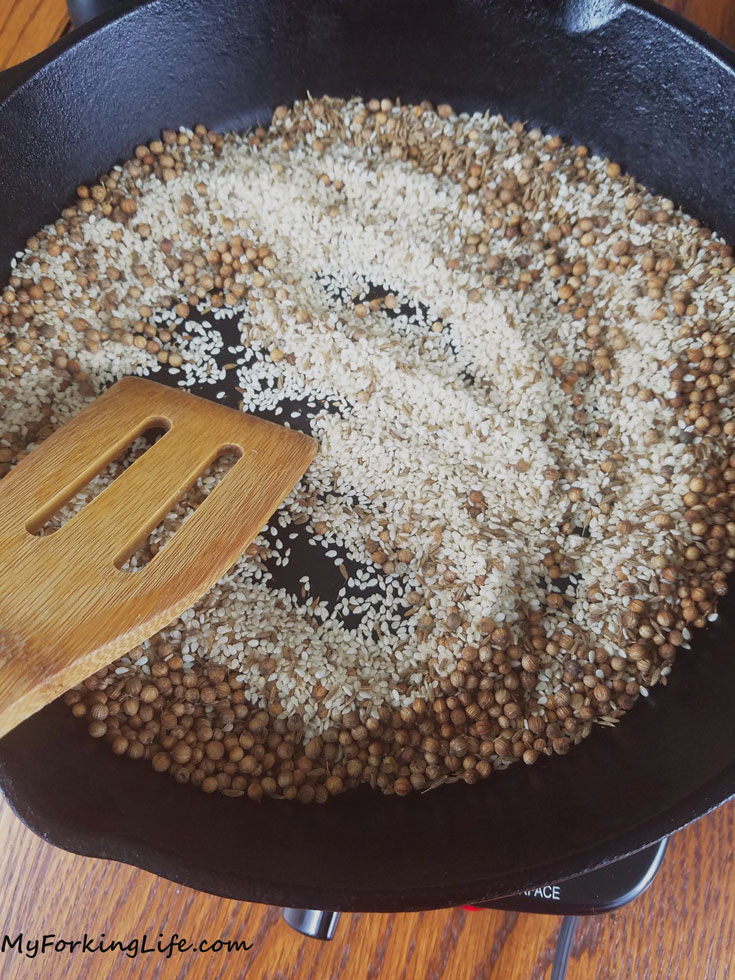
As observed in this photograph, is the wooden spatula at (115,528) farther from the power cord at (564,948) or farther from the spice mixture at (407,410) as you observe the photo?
the power cord at (564,948)

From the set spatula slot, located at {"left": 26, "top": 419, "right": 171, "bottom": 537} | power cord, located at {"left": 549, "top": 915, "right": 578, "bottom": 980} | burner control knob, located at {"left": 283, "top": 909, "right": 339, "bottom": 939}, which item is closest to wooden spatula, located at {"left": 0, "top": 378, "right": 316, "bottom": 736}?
spatula slot, located at {"left": 26, "top": 419, "right": 171, "bottom": 537}

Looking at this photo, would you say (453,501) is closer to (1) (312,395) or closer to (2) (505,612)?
(2) (505,612)

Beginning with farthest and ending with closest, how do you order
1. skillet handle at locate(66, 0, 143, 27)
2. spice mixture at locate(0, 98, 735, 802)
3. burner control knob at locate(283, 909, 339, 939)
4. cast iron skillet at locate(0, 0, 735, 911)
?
skillet handle at locate(66, 0, 143, 27) < spice mixture at locate(0, 98, 735, 802) < burner control knob at locate(283, 909, 339, 939) < cast iron skillet at locate(0, 0, 735, 911)

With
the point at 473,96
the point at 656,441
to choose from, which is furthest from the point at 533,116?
the point at 656,441

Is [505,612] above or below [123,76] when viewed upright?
below

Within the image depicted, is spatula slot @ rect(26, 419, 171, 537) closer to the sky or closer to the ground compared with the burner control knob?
closer to the sky

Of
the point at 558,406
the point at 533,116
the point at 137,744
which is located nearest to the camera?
the point at 137,744

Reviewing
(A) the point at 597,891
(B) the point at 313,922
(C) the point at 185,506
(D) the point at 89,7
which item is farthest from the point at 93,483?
(A) the point at 597,891

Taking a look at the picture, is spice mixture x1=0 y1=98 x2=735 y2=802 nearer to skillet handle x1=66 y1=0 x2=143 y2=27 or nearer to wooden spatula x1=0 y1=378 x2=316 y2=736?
wooden spatula x1=0 y1=378 x2=316 y2=736
